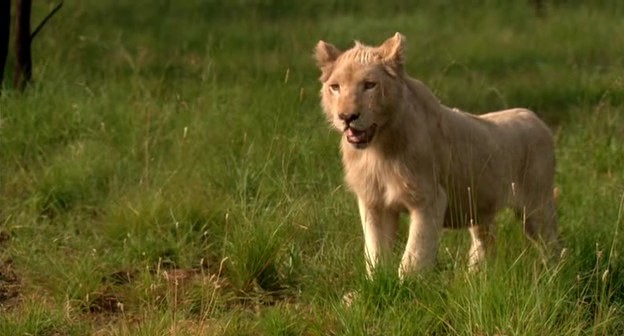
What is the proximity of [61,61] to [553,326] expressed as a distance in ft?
20.6

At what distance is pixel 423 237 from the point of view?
547cm

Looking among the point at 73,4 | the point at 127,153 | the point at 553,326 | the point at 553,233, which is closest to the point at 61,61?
the point at 127,153

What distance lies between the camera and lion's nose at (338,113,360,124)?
525cm

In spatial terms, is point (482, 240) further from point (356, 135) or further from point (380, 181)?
point (356, 135)

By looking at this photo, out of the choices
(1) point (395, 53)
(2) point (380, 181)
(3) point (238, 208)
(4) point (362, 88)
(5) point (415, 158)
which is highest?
(1) point (395, 53)

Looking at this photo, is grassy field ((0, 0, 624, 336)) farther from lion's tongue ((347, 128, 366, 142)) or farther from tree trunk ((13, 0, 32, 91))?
lion's tongue ((347, 128, 366, 142))

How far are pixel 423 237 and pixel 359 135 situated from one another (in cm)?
51

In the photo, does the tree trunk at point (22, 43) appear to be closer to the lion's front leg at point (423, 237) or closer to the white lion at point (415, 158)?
the white lion at point (415, 158)

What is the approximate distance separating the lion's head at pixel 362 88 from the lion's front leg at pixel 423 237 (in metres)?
0.37

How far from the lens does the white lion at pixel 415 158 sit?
538 centimetres

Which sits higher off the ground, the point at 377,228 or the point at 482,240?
the point at 377,228

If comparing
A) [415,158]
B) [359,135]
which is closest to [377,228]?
[415,158]

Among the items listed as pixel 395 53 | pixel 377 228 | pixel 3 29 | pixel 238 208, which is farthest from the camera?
pixel 3 29

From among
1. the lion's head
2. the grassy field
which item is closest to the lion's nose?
the lion's head
